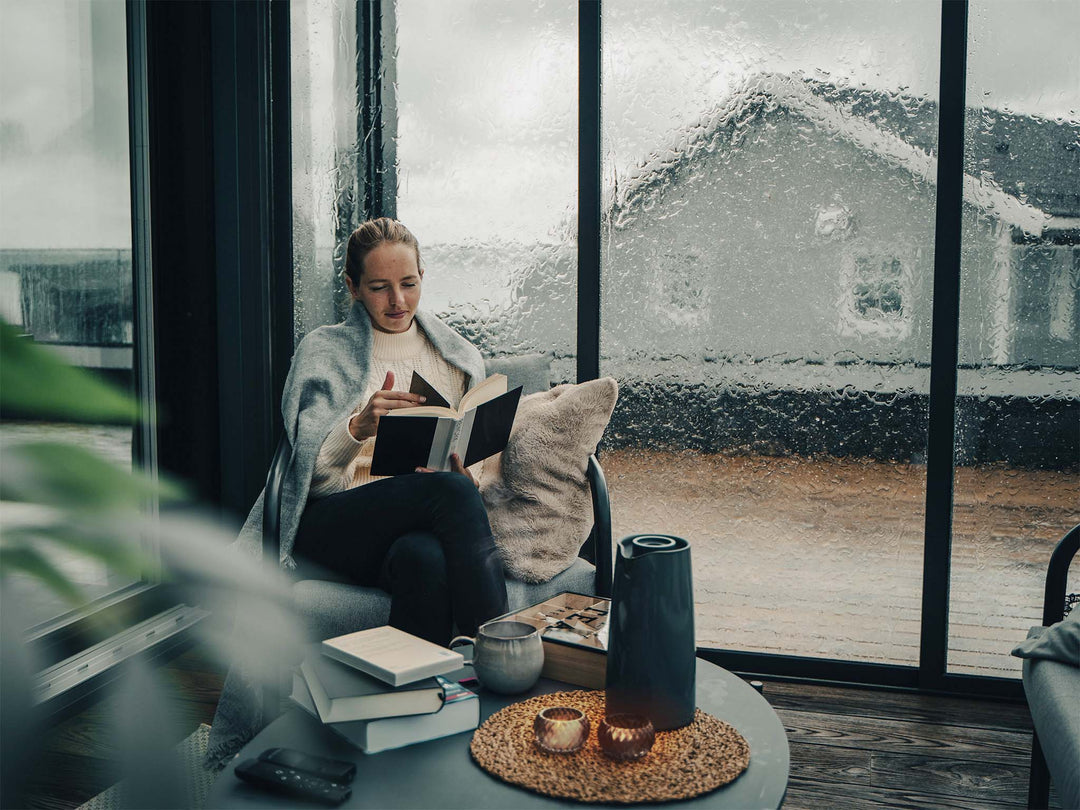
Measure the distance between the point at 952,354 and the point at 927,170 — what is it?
459 millimetres

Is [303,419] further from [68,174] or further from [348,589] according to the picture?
[68,174]

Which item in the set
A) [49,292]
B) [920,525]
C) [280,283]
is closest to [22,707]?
[49,292]

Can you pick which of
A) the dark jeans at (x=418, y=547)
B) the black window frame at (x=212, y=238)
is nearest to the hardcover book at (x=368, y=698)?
the dark jeans at (x=418, y=547)

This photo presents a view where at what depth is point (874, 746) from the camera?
190cm

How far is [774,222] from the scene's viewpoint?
228cm

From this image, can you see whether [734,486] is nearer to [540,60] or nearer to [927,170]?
[927,170]

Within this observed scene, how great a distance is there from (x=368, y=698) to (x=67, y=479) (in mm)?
818

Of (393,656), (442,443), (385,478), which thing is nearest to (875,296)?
(442,443)

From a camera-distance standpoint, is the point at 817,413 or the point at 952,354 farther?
the point at 817,413

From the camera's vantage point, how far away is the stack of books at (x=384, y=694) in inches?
38.9

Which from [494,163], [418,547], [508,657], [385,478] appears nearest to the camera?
[508,657]

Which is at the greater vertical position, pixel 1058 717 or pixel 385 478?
pixel 385 478

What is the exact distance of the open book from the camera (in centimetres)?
164

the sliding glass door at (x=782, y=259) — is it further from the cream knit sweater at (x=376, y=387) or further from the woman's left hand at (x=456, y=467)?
the woman's left hand at (x=456, y=467)
